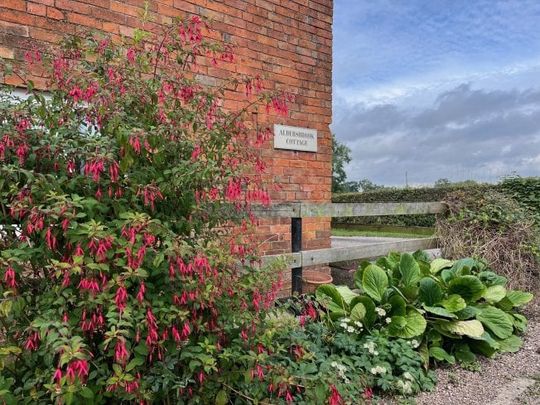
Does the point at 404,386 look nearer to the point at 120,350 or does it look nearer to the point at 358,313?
the point at 358,313

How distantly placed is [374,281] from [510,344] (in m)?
1.33

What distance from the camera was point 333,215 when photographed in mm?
4426

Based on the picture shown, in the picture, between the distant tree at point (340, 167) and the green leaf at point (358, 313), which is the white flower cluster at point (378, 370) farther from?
the distant tree at point (340, 167)

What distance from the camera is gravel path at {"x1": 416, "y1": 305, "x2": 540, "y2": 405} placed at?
3.11 meters

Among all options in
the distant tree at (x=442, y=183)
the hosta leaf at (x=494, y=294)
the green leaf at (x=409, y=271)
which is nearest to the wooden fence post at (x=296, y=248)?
the green leaf at (x=409, y=271)

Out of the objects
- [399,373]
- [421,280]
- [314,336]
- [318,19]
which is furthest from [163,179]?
[318,19]

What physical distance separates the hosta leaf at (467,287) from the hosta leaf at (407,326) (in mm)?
716

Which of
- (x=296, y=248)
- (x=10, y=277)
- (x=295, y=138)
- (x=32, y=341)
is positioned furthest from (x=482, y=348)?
(x=10, y=277)

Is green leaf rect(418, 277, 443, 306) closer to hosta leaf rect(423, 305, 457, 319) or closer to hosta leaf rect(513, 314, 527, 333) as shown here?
hosta leaf rect(423, 305, 457, 319)

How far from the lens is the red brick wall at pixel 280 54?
425 cm

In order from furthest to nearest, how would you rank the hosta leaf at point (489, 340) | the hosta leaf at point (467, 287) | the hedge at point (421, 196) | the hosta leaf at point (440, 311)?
the hedge at point (421, 196) < the hosta leaf at point (467, 287) < the hosta leaf at point (489, 340) < the hosta leaf at point (440, 311)

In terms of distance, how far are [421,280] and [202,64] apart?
290 cm

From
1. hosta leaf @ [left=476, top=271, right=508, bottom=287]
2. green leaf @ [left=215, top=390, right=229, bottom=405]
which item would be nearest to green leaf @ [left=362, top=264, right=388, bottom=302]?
hosta leaf @ [left=476, top=271, right=508, bottom=287]

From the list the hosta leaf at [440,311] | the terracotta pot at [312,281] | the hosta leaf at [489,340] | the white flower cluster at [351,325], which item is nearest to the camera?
the white flower cluster at [351,325]
